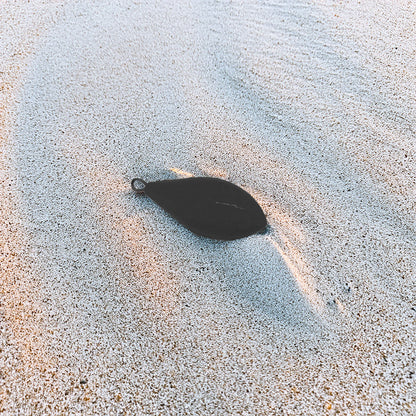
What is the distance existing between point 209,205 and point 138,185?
274 mm

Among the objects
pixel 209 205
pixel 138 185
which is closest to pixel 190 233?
pixel 209 205

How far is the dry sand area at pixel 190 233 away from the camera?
947 millimetres

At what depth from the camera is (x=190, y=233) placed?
1165mm

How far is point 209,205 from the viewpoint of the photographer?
1168 millimetres

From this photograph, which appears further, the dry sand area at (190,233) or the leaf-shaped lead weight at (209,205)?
the leaf-shaped lead weight at (209,205)

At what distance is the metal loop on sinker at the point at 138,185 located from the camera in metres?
1.23

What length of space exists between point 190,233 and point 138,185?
0.26 meters

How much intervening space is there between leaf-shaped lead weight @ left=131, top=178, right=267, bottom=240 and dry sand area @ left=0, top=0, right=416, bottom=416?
4 centimetres

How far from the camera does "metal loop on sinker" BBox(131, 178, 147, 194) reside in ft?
4.03

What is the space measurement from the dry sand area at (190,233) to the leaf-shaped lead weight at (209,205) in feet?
0.12

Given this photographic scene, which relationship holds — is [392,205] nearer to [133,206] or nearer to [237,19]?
[133,206]

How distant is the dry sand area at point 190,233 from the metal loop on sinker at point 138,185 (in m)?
0.04

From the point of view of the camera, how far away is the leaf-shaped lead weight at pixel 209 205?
1.13 metres

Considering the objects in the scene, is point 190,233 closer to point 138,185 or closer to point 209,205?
point 209,205
